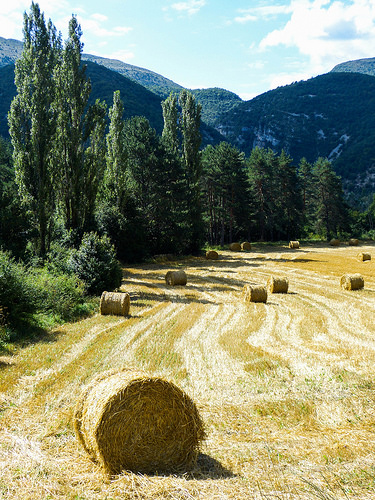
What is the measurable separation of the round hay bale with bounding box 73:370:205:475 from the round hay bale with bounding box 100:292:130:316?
8.85 metres

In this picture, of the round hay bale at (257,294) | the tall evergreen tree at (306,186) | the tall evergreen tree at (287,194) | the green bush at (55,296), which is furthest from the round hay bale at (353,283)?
the tall evergreen tree at (306,186)

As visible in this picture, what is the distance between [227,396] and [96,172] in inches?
997

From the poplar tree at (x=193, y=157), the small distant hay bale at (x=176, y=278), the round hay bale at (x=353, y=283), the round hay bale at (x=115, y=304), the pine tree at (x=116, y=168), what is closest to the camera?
the round hay bale at (x=115, y=304)

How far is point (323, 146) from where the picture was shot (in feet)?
609

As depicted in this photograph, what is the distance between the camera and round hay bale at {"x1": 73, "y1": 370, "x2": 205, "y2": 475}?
195 inches

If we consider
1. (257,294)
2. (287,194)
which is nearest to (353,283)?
(257,294)

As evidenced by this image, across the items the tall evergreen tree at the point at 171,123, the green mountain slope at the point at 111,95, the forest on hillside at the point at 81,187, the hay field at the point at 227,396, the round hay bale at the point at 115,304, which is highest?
the green mountain slope at the point at 111,95

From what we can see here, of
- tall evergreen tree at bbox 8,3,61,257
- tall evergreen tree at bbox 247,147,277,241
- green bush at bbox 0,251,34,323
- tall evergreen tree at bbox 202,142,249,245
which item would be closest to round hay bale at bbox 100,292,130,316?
green bush at bbox 0,251,34,323

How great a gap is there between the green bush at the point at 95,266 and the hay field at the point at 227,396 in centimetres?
271

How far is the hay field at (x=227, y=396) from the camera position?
15.4 ft

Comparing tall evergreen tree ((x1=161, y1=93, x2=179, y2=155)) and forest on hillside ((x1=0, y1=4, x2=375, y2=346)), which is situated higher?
tall evergreen tree ((x1=161, y1=93, x2=179, y2=155))

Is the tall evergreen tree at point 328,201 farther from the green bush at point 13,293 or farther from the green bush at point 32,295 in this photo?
the green bush at point 13,293

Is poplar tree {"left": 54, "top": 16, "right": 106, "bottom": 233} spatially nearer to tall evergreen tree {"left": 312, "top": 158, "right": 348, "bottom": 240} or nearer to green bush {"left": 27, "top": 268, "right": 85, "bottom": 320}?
green bush {"left": 27, "top": 268, "right": 85, "bottom": 320}

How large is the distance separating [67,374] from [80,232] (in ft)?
70.0
